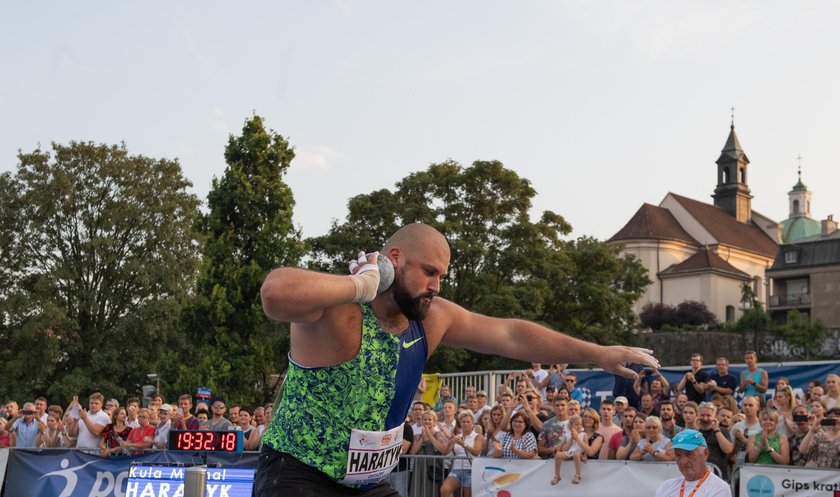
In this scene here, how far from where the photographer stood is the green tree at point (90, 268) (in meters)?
43.0

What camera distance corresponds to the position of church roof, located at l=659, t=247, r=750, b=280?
92.7 m

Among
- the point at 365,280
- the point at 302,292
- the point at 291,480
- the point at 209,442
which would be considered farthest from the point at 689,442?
the point at 209,442

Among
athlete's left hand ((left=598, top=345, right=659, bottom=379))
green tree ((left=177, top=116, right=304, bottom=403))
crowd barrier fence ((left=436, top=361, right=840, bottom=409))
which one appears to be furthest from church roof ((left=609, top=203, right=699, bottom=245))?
athlete's left hand ((left=598, top=345, right=659, bottom=379))

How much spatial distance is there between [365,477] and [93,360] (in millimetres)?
41644

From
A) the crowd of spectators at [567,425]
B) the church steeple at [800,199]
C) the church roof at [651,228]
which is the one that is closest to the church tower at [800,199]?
the church steeple at [800,199]

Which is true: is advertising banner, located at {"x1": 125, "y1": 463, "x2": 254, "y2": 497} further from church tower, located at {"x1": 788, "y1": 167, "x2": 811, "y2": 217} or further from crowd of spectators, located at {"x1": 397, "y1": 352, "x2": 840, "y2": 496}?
church tower, located at {"x1": 788, "y1": 167, "x2": 811, "y2": 217}

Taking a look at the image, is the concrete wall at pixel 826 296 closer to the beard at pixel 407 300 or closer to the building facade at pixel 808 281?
the building facade at pixel 808 281

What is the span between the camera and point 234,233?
96.1 ft

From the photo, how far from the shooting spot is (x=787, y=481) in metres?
10.9

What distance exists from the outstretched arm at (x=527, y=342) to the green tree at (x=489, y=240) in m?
40.3

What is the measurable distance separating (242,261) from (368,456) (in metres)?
25.2

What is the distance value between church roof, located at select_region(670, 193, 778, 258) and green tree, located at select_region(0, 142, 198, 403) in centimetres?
6921

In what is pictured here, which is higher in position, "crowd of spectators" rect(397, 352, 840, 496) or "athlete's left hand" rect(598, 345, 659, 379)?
"athlete's left hand" rect(598, 345, 659, 379)

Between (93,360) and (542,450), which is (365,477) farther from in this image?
(93,360)
